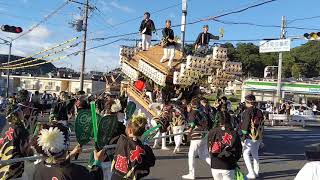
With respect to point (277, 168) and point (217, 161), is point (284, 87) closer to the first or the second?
point (277, 168)

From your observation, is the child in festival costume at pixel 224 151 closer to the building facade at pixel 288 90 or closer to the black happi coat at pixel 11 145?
the black happi coat at pixel 11 145

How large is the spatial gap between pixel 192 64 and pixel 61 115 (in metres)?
4.33

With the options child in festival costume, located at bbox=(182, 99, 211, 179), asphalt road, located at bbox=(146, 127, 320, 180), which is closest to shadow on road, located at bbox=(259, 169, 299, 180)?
asphalt road, located at bbox=(146, 127, 320, 180)

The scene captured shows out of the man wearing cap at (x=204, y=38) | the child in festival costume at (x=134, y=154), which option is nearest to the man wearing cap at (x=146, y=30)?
the man wearing cap at (x=204, y=38)

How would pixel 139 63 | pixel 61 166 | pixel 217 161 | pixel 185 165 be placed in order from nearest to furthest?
1. pixel 61 166
2. pixel 217 161
3. pixel 185 165
4. pixel 139 63

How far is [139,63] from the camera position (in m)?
17.7

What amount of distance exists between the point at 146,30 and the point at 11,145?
40.3 feet

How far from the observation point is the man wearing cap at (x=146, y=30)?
17.4 metres

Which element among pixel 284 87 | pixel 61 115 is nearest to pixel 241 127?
pixel 61 115

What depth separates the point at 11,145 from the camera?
576 centimetres

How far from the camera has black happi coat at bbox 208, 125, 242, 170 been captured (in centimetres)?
731

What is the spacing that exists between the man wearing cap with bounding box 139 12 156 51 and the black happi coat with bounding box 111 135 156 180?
40.5 feet

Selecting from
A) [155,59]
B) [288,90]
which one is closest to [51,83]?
[288,90]

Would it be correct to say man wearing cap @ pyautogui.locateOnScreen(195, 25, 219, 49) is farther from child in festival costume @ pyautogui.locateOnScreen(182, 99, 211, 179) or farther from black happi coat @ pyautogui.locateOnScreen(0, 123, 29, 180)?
black happi coat @ pyautogui.locateOnScreen(0, 123, 29, 180)
